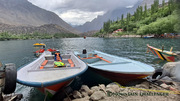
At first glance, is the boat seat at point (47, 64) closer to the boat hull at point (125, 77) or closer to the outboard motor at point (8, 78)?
the outboard motor at point (8, 78)

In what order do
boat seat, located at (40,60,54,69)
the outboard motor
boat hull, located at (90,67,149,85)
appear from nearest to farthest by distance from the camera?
the outboard motor, boat hull, located at (90,67,149,85), boat seat, located at (40,60,54,69)

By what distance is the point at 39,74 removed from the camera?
6.02m

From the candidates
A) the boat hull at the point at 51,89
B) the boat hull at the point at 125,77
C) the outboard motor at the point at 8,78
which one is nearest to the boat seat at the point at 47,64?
the boat hull at the point at 51,89

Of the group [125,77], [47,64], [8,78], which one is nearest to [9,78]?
[8,78]

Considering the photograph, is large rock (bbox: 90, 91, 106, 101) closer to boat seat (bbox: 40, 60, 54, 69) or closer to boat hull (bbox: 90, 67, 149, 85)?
boat hull (bbox: 90, 67, 149, 85)

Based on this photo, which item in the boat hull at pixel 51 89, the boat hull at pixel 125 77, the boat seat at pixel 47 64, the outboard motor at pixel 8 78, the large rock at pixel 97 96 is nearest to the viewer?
the outboard motor at pixel 8 78

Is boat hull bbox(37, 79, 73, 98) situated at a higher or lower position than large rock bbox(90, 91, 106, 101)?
higher

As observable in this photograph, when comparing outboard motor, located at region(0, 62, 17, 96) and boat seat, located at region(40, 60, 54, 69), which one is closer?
outboard motor, located at region(0, 62, 17, 96)

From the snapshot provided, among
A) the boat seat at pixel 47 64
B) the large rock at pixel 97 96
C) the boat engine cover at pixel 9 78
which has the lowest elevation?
the large rock at pixel 97 96

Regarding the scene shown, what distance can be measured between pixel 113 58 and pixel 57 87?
21.5 ft

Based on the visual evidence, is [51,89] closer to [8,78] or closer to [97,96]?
[8,78]

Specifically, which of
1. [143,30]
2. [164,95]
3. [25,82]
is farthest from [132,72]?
[143,30]

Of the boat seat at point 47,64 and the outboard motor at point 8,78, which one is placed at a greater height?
the outboard motor at point 8,78

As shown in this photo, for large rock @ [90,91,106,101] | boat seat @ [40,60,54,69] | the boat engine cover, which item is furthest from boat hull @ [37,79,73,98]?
boat seat @ [40,60,54,69]
